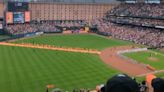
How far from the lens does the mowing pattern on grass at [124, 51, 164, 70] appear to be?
50.1 m

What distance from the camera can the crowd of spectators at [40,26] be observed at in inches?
3366

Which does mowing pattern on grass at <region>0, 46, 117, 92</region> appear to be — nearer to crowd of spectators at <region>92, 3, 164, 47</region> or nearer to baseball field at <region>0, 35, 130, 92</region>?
baseball field at <region>0, 35, 130, 92</region>

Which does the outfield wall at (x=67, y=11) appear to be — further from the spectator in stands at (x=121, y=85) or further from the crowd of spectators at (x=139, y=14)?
the spectator in stands at (x=121, y=85)

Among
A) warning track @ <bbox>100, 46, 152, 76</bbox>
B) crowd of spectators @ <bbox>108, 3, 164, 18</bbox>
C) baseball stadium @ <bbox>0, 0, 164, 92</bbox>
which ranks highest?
crowd of spectators @ <bbox>108, 3, 164, 18</bbox>

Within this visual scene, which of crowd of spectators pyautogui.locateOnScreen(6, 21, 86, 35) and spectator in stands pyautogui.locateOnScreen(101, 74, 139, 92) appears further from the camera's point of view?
crowd of spectators pyautogui.locateOnScreen(6, 21, 86, 35)

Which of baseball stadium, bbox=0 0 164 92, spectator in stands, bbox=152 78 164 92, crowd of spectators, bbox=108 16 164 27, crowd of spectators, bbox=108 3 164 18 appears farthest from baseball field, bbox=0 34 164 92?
crowd of spectators, bbox=108 3 164 18

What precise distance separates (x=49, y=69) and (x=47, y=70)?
2.41ft

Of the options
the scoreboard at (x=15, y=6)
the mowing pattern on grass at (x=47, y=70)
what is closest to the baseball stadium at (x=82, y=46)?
the mowing pattern on grass at (x=47, y=70)

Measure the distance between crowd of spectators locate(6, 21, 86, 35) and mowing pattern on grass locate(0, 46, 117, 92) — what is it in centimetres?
2553

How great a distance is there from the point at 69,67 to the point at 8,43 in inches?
1194

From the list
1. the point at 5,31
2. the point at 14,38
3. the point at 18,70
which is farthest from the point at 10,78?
the point at 5,31

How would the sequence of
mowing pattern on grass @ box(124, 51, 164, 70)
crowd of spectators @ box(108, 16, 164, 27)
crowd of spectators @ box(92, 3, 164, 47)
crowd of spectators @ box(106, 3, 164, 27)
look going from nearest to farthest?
mowing pattern on grass @ box(124, 51, 164, 70) → crowd of spectators @ box(92, 3, 164, 47) → crowd of spectators @ box(108, 16, 164, 27) → crowd of spectators @ box(106, 3, 164, 27)

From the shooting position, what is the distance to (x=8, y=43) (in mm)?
70938

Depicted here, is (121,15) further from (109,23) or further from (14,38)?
(14,38)
